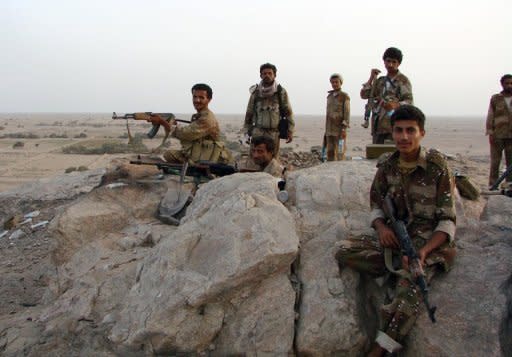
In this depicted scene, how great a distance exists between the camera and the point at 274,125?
6.80 metres

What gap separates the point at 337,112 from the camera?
7.96 metres

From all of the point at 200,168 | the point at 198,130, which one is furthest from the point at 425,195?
the point at 198,130

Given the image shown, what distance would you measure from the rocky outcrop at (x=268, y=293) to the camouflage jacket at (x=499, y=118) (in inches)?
114

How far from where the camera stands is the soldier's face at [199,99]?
19.2ft

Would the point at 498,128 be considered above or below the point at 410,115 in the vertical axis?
below

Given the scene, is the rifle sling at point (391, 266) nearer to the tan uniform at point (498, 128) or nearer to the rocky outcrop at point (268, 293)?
the rocky outcrop at point (268, 293)

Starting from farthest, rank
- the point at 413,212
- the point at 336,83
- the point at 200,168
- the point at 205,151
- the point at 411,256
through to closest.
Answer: the point at 336,83, the point at 205,151, the point at 200,168, the point at 413,212, the point at 411,256

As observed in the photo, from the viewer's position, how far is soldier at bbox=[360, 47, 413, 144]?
583 centimetres

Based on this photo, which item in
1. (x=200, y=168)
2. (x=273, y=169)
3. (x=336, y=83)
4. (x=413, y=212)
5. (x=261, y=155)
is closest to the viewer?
(x=413, y=212)

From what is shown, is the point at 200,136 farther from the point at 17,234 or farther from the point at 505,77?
the point at 505,77

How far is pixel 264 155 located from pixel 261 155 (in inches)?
1.4

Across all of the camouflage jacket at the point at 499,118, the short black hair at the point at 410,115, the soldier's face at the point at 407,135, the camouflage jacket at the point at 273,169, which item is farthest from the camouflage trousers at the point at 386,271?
the camouflage jacket at the point at 499,118

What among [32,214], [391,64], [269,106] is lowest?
[32,214]

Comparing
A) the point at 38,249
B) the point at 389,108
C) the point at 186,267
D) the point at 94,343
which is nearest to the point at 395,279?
the point at 186,267
